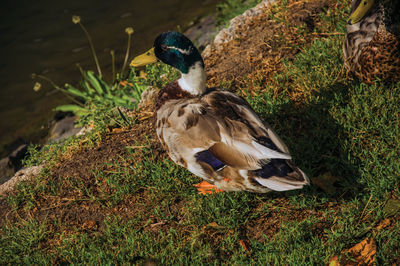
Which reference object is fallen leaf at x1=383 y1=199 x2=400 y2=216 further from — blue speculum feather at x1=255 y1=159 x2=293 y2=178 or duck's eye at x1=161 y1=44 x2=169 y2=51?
duck's eye at x1=161 y1=44 x2=169 y2=51

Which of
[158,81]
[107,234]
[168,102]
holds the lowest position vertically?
[107,234]

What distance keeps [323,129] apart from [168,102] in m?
1.24

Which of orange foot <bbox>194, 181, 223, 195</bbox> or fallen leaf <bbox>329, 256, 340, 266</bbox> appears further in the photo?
orange foot <bbox>194, 181, 223, 195</bbox>

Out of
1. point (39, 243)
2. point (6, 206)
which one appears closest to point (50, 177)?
point (6, 206)

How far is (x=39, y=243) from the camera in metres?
2.69

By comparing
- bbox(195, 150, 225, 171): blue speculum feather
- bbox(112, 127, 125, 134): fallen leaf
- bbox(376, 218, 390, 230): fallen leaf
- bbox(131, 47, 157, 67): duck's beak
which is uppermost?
bbox(131, 47, 157, 67): duck's beak

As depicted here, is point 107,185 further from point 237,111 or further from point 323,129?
point 323,129

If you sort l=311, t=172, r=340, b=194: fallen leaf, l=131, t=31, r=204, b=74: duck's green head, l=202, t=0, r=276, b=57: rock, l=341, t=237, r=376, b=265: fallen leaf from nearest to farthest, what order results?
l=341, t=237, r=376, b=265: fallen leaf
l=131, t=31, r=204, b=74: duck's green head
l=311, t=172, r=340, b=194: fallen leaf
l=202, t=0, r=276, b=57: rock

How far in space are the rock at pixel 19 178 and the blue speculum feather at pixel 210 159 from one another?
1.76 metres

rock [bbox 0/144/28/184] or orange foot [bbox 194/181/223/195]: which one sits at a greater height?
orange foot [bbox 194/181/223/195]

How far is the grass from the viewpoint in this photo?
2.33 metres

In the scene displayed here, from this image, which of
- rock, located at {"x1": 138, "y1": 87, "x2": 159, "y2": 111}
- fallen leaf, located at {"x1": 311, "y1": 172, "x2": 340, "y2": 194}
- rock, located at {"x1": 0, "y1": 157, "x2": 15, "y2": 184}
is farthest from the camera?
rock, located at {"x1": 0, "y1": 157, "x2": 15, "y2": 184}

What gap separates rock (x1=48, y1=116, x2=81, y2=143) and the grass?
132cm

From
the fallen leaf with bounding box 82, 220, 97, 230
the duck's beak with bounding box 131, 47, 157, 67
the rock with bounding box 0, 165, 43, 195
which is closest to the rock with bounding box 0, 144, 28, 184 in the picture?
the rock with bounding box 0, 165, 43, 195
